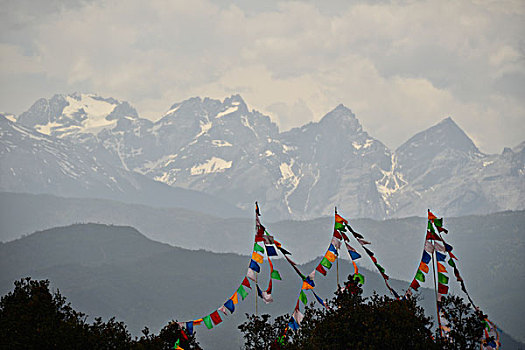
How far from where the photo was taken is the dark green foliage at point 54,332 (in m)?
73.5

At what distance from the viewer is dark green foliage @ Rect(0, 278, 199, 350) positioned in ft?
241

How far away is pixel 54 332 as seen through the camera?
245 feet

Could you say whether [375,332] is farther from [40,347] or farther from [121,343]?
[40,347]

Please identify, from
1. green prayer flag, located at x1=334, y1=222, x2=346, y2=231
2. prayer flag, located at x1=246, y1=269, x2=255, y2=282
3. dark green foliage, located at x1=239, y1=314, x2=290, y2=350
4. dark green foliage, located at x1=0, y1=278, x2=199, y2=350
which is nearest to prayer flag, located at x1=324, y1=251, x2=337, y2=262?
green prayer flag, located at x1=334, y1=222, x2=346, y2=231

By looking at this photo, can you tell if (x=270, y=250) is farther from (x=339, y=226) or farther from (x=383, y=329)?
(x=383, y=329)

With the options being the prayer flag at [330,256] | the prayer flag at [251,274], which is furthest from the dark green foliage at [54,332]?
the prayer flag at [330,256]

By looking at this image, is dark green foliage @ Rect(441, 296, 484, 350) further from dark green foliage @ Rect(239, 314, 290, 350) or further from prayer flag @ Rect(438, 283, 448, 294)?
dark green foliage @ Rect(239, 314, 290, 350)

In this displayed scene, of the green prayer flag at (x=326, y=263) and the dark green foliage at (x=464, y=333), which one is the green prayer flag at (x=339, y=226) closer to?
the green prayer flag at (x=326, y=263)

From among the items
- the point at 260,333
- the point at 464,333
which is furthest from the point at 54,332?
the point at 464,333

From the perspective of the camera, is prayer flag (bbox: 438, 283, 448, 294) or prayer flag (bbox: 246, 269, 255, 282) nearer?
prayer flag (bbox: 438, 283, 448, 294)

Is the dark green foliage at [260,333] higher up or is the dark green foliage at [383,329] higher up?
the dark green foliage at [260,333]

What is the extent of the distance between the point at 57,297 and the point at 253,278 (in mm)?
28500

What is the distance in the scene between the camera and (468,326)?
252ft

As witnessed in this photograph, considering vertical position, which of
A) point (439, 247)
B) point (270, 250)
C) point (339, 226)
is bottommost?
point (439, 247)
